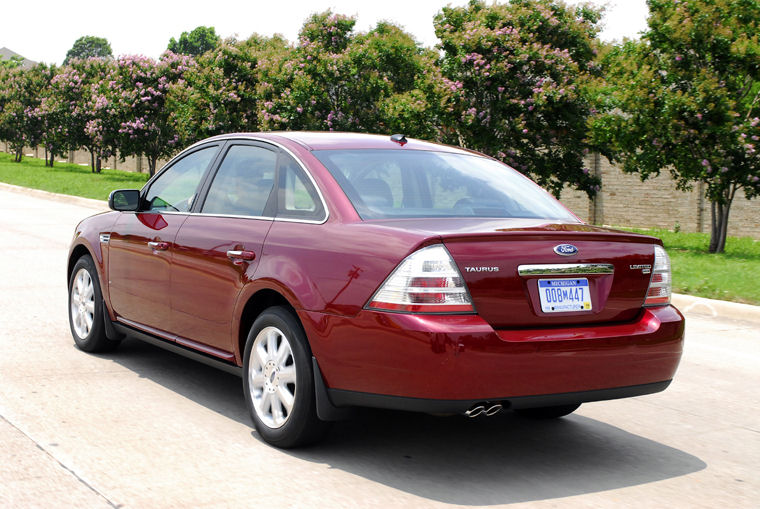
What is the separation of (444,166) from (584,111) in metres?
16.2

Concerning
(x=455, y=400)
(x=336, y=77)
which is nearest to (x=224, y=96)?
(x=336, y=77)

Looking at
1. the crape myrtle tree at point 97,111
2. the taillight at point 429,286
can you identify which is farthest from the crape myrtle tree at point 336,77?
the taillight at point 429,286

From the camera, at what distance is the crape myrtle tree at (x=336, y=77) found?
86.0ft

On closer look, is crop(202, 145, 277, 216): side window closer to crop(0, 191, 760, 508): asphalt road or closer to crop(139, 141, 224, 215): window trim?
crop(139, 141, 224, 215): window trim

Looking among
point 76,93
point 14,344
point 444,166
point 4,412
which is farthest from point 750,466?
point 76,93

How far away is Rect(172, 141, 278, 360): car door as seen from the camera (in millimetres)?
5156

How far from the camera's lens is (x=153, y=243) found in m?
6.04

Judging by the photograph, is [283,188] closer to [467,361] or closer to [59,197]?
[467,361]

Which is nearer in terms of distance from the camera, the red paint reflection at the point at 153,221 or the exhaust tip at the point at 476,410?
the exhaust tip at the point at 476,410

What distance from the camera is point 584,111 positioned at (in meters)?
20.8

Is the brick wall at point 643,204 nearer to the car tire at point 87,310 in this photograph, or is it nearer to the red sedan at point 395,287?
the car tire at point 87,310

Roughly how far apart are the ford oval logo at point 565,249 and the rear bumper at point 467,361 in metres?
0.35

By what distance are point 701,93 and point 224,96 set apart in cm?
1804

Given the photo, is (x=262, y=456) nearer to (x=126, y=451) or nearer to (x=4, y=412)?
(x=126, y=451)
